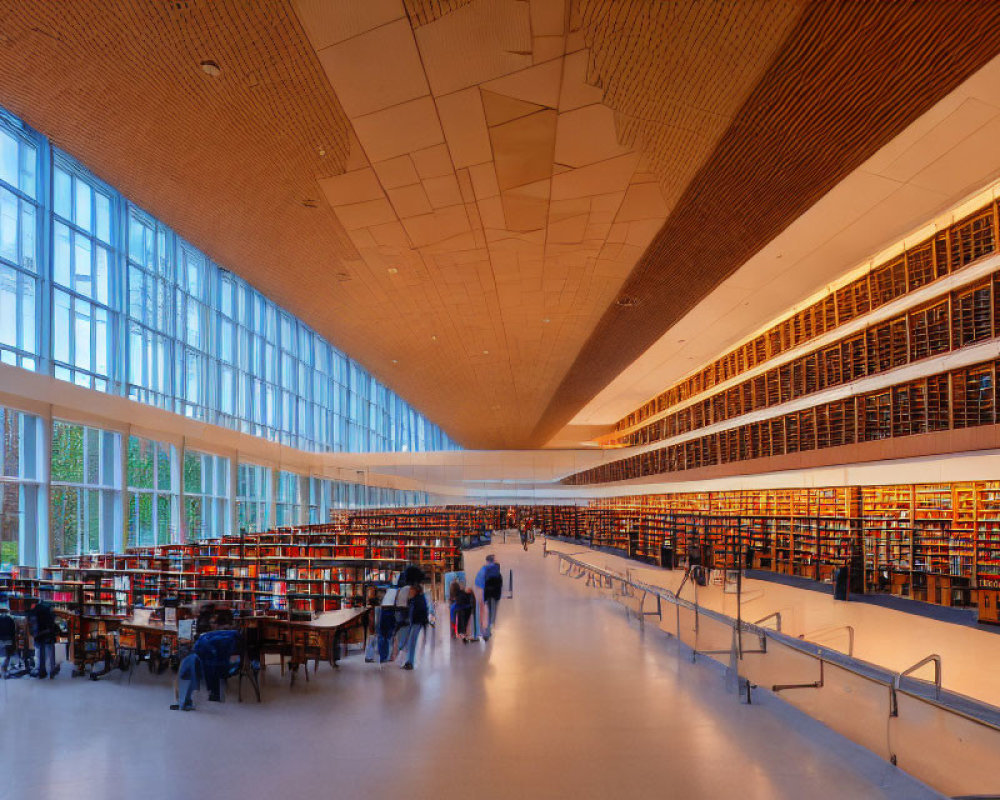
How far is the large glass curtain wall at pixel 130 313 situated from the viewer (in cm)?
1084

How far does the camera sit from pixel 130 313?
44.8 feet

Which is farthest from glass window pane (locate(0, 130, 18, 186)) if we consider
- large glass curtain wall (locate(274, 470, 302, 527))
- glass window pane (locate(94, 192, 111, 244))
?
large glass curtain wall (locate(274, 470, 302, 527))

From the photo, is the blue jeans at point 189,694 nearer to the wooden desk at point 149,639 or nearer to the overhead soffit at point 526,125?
the wooden desk at point 149,639

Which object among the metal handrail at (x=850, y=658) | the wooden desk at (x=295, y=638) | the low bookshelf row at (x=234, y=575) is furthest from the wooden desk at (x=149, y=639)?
the metal handrail at (x=850, y=658)

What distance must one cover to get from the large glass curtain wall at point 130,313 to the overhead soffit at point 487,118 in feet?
6.97

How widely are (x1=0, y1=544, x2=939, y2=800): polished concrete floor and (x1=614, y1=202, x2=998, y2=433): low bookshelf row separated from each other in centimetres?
561

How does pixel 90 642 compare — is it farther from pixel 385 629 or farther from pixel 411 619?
pixel 411 619

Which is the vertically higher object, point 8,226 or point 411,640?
point 8,226

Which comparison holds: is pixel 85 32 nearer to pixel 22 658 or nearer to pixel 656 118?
pixel 656 118

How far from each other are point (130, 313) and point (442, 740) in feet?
38.0

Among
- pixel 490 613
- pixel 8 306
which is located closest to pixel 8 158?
pixel 8 306

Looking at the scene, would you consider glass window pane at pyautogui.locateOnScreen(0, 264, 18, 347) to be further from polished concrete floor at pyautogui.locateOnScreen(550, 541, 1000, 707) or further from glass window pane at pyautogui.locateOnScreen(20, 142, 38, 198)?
polished concrete floor at pyautogui.locateOnScreen(550, 541, 1000, 707)

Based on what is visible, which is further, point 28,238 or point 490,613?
point 28,238

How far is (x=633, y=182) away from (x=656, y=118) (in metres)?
1.32
